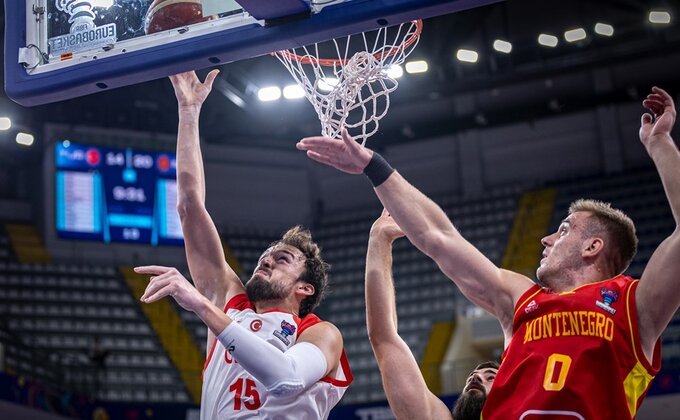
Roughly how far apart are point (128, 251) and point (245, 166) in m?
3.28

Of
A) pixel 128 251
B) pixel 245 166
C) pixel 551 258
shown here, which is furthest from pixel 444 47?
pixel 551 258

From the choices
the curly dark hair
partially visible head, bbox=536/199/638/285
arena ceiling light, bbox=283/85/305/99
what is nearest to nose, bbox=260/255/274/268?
the curly dark hair

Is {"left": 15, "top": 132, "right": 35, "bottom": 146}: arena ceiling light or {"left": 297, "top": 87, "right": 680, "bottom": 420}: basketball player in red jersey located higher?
{"left": 15, "top": 132, "right": 35, "bottom": 146}: arena ceiling light

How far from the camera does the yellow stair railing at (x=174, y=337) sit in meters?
15.8

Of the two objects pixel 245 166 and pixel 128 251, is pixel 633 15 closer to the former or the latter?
pixel 245 166

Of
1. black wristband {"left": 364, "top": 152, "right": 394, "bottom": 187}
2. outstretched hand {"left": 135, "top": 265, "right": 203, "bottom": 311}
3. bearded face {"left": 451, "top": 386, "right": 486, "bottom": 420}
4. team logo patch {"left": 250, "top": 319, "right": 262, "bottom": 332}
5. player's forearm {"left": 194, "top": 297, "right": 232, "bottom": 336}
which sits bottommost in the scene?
bearded face {"left": 451, "top": 386, "right": 486, "bottom": 420}

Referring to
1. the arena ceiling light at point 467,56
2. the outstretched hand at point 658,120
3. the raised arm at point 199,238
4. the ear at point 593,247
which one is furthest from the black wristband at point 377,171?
the arena ceiling light at point 467,56

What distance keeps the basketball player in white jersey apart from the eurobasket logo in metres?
0.62

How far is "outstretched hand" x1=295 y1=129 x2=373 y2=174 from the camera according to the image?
3.34 m

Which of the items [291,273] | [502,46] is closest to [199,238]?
[291,273]

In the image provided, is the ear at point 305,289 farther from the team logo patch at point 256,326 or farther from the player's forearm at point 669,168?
the player's forearm at point 669,168

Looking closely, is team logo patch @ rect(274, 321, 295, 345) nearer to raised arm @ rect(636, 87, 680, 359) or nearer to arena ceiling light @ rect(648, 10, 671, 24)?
raised arm @ rect(636, 87, 680, 359)

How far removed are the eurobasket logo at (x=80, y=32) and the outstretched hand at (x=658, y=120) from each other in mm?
2255

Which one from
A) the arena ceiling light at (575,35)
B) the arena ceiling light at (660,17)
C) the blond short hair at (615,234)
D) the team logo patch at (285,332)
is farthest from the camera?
the arena ceiling light at (575,35)
